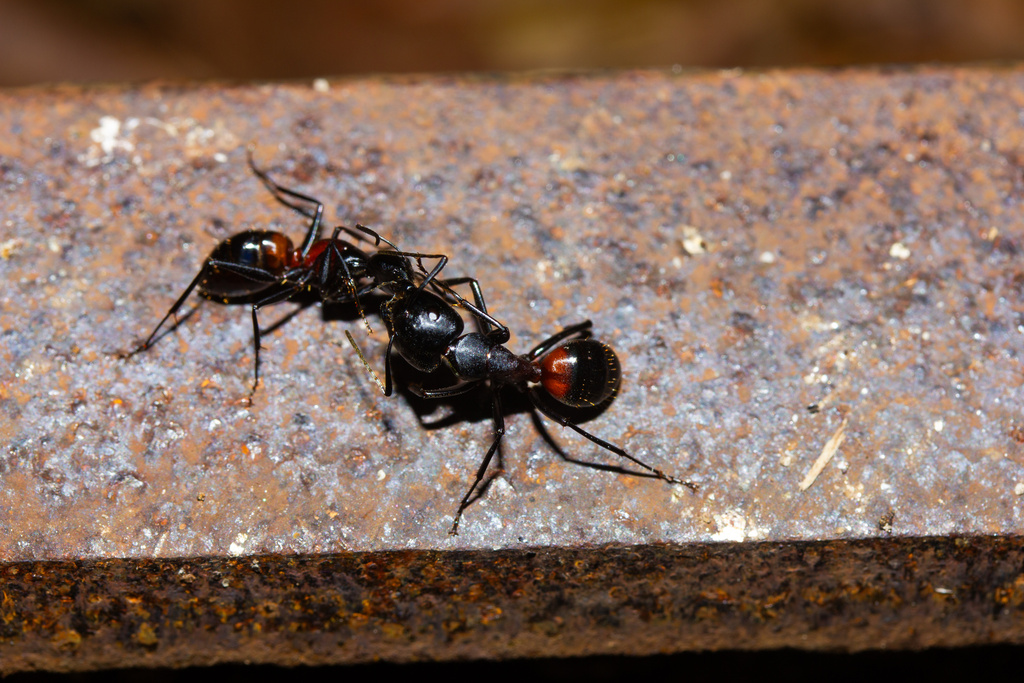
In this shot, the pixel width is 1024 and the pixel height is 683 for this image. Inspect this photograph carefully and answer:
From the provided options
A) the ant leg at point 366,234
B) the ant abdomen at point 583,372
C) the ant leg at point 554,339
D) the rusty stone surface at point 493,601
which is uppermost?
the ant leg at point 366,234

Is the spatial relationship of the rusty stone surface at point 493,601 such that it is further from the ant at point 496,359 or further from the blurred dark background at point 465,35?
the blurred dark background at point 465,35

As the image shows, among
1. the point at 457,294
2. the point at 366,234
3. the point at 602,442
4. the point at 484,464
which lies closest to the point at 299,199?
the point at 366,234

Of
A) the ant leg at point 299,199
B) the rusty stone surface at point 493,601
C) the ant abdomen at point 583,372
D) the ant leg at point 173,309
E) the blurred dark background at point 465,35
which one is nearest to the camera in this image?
the rusty stone surface at point 493,601

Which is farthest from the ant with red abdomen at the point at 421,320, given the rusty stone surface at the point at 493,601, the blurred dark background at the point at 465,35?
the blurred dark background at the point at 465,35

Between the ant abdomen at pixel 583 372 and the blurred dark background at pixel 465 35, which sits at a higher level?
the blurred dark background at pixel 465 35

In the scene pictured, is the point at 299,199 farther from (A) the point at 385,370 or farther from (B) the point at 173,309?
(A) the point at 385,370

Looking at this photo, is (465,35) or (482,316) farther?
(465,35)

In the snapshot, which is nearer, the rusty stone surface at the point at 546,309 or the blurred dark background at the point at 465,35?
the rusty stone surface at the point at 546,309
